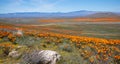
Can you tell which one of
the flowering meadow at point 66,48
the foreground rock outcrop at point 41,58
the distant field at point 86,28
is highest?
the foreground rock outcrop at point 41,58

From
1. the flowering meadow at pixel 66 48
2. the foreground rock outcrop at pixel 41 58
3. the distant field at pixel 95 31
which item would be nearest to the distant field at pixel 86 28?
the distant field at pixel 95 31

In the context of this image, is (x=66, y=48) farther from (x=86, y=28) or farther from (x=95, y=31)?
(x=86, y=28)

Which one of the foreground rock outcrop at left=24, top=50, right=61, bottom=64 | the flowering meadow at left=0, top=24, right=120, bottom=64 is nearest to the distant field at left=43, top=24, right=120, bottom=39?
the flowering meadow at left=0, top=24, right=120, bottom=64

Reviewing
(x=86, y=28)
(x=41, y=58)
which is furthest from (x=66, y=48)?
(x=86, y=28)

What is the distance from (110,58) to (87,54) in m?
1.40

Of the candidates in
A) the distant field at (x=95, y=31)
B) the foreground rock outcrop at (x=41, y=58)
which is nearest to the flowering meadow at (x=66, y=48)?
the foreground rock outcrop at (x=41, y=58)

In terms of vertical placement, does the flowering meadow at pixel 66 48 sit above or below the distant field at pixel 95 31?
above

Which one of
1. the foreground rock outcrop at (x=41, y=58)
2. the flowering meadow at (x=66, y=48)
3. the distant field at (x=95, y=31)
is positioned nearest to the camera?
the foreground rock outcrop at (x=41, y=58)

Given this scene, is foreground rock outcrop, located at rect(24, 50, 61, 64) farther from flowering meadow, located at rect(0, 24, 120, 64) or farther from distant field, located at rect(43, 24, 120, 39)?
distant field, located at rect(43, 24, 120, 39)

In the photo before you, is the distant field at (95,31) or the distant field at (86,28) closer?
the distant field at (95,31)

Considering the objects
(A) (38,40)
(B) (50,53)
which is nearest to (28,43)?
(A) (38,40)

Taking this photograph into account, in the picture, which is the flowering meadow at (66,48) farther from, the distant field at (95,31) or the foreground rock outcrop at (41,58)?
the distant field at (95,31)

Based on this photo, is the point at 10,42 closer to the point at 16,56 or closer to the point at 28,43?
the point at 28,43

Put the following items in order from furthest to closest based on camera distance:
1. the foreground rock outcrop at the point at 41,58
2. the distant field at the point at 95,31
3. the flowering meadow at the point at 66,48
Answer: the distant field at the point at 95,31 < the flowering meadow at the point at 66,48 < the foreground rock outcrop at the point at 41,58
